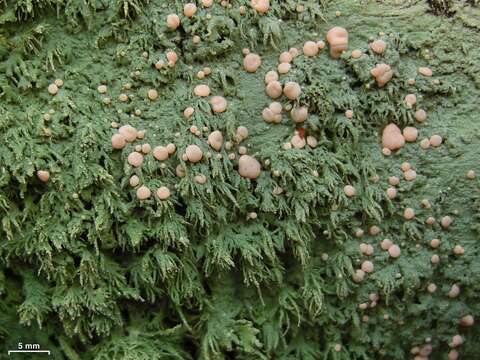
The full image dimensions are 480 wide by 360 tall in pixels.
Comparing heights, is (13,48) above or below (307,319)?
above

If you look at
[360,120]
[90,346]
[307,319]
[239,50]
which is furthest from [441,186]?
[90,346]

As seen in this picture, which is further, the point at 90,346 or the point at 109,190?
the point at 90,346

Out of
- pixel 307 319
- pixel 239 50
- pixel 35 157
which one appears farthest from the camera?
pixel 307 319

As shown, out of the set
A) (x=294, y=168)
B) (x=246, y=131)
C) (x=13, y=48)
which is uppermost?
(x=13, y=48)

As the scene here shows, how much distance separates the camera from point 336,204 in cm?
224

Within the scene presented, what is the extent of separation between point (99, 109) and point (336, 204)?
0.93 m

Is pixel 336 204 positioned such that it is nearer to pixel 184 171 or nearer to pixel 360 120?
pixel 360 120

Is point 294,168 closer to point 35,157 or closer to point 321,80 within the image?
point 321,80

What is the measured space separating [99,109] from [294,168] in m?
0.73

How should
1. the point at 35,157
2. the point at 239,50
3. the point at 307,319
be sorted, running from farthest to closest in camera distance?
the point at 307,319
the point at 239,50
the point at 35,157

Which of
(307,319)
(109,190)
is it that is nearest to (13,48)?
(109,190)

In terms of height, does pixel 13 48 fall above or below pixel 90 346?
above

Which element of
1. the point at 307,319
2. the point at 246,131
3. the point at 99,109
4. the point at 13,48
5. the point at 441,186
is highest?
the point at 13,48

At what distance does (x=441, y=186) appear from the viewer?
2.30m
